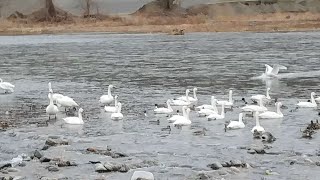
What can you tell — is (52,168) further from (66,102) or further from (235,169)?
(66,102)

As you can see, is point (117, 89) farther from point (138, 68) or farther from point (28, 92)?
point (138, 68)

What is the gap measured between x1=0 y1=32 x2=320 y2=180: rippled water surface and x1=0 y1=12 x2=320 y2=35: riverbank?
14773 millimetres

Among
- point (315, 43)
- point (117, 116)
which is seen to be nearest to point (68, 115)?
point (117, 116)

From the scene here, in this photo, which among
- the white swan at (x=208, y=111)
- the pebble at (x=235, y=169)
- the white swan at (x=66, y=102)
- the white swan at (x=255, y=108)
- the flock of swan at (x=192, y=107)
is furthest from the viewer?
the white swan at (x=66, y=102)

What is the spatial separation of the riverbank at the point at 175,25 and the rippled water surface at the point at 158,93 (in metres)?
14.8

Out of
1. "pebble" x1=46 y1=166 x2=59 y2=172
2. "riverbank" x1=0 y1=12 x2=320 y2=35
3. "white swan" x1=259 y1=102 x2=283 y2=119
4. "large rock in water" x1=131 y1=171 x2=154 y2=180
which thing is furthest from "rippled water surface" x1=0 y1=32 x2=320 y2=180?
"riverbank" x1=0 y1=12 x2=320 y2=35

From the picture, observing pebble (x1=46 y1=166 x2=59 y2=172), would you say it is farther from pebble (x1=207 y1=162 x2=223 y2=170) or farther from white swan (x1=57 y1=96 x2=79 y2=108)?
white swan (x1=57 y1=96 x2=79 y2=108)

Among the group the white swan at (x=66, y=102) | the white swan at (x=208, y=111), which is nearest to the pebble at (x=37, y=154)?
the white swan at (x=208, y=111)

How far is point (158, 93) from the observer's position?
1048 inches

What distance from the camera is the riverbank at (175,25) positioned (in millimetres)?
69438

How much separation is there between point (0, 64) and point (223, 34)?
89.6 ft

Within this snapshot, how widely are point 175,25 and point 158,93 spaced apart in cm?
5309

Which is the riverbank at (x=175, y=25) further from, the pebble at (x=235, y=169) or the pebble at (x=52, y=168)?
the pebble at (x=52, y=168)

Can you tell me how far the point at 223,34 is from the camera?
64625 mm
